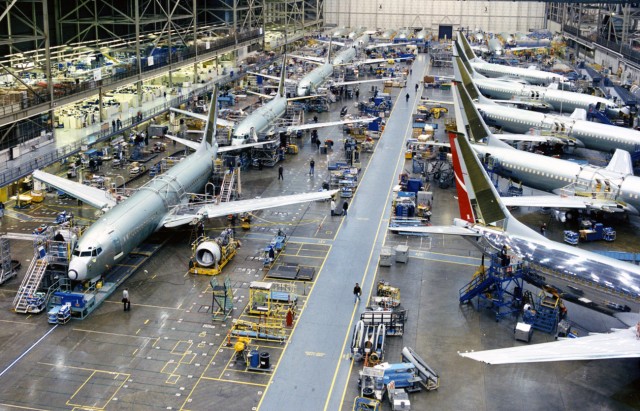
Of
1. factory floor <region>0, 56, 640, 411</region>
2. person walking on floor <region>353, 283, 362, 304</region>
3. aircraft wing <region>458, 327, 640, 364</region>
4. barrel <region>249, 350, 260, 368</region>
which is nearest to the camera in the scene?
aircraft wing <region>458, 327, 640, 364</region>

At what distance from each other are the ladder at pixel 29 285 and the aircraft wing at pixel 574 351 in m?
30.0

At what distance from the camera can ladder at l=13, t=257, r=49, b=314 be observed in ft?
154

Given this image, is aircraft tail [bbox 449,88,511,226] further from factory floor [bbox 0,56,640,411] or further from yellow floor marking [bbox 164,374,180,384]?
yellow floor marking [bbox 164,374,180,384]

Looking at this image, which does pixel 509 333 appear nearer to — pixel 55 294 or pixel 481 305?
pixel 481 305

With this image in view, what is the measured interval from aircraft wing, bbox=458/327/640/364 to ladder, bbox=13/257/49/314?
30.0 meters

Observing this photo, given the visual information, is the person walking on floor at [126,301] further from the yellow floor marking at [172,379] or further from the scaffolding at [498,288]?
the scaffolding at [498,288]

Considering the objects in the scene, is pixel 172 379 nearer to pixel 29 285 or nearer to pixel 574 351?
pixel 29 285

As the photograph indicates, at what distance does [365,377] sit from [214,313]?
1297cm

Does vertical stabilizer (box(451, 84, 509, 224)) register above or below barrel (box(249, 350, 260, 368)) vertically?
above

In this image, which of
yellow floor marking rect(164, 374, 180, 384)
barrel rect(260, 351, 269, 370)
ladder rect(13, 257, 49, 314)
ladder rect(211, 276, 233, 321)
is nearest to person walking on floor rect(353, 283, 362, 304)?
ladder rect(211, 276, 233, 321)

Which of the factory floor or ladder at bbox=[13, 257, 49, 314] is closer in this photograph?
the factory floor

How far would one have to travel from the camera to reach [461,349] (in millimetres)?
42812

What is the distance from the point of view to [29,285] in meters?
48.4

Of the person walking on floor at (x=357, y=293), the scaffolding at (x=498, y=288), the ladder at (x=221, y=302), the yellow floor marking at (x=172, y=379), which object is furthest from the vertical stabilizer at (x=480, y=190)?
the yellow floor marking at (x=172, y=379)
